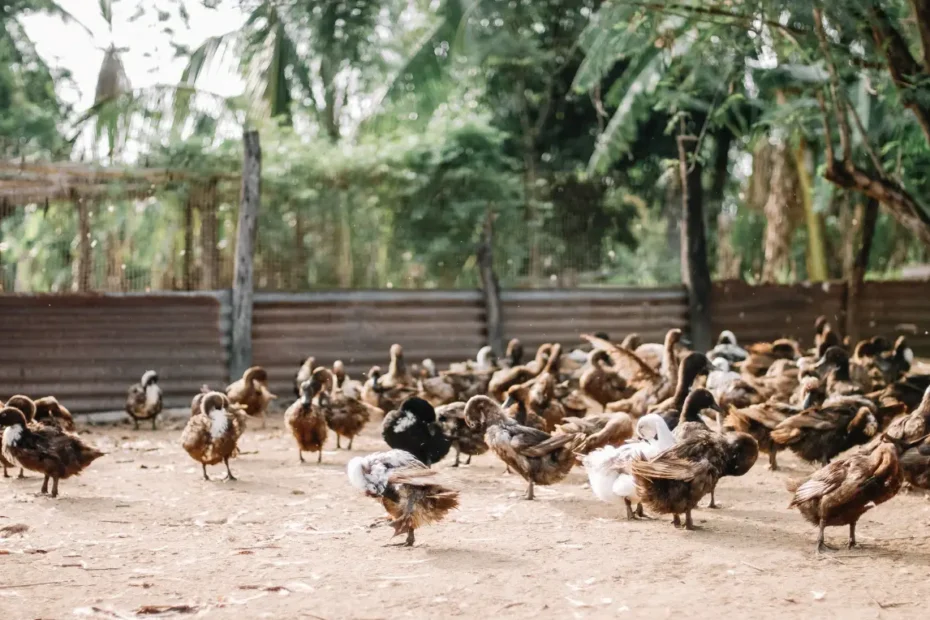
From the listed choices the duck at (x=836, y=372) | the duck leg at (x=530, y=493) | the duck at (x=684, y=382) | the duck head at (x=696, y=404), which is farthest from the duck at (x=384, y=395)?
the duck at (x=836, y=372)

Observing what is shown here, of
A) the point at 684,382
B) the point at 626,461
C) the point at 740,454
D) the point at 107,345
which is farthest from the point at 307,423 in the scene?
the point at 107,345

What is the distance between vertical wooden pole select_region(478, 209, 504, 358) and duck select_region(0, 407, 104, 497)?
337 inches

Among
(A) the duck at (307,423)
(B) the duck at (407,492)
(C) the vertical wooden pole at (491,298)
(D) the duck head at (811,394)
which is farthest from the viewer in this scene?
(C) the vertical wooden pole at (491,298)

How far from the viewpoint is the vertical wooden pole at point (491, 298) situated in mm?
16766

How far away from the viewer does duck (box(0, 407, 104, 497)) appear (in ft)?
29.4

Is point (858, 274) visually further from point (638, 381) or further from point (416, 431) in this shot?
point (416, 431)

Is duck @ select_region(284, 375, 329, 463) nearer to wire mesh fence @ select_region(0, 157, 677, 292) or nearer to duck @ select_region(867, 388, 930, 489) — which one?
wire mesh fence @ select_region(0, 157, 677, 292)

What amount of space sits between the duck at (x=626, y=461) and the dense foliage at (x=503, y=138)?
4206 millimetres

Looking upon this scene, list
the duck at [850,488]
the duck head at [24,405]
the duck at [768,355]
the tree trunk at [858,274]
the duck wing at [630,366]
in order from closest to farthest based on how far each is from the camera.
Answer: the duck at [850,488]
the duck head at [24,405]
the duck wing at [630,366]
the duck at [768,355]
the tree trunk at [858,274]

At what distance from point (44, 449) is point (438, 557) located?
412 cm

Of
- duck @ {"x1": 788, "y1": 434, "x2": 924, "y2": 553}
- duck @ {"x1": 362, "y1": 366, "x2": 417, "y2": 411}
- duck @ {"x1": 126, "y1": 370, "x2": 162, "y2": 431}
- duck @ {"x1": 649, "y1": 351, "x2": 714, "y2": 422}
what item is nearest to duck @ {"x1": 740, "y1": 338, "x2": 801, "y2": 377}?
duck @ {"x1": 649, "y1": 351, "x2": 714, "y2": 422}

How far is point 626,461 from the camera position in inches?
307

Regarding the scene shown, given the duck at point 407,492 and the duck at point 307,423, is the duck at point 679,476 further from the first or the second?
the duck at point 307,423

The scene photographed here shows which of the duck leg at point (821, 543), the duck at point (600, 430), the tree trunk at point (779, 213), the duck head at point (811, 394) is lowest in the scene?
the duck leg at point (821, 543)
